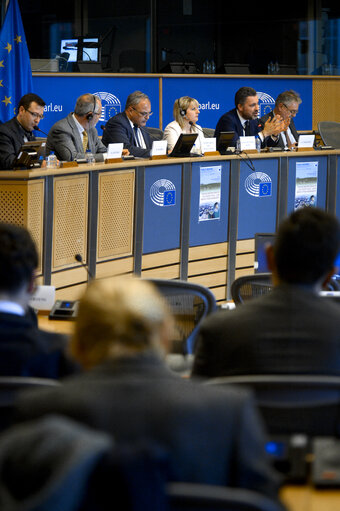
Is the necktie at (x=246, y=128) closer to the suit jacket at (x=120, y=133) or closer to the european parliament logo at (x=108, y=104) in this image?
the suit jacket at (x=120, y=133)

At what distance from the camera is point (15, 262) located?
197 centimetres

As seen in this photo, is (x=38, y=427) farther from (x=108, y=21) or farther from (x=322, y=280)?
(x=108, y=21)

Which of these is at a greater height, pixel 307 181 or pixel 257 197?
pixel 307 181

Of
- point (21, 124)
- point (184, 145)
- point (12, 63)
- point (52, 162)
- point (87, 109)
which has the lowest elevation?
point (52, 162)

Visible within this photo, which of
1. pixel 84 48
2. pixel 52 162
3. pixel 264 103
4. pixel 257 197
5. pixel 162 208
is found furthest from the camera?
pixel 264 103

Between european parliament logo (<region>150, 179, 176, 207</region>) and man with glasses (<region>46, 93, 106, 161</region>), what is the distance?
50 centimetres

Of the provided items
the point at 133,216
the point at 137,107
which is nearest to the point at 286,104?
the point at 137,107

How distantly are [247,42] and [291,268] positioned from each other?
10257 mm

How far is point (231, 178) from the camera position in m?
6.69

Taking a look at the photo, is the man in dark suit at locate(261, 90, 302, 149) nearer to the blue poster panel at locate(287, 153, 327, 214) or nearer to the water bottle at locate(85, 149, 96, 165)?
the blue poster panel at locate(287, 153, 327, 214)

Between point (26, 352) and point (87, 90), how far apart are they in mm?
8151

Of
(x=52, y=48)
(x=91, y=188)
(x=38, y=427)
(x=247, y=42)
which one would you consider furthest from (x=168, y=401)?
(x=247, y=42)

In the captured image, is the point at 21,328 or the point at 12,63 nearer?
the point at 21,328

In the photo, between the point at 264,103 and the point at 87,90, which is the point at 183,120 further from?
the point at 264,103
